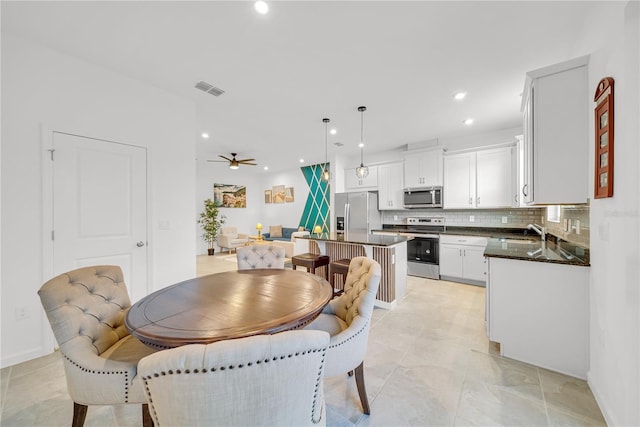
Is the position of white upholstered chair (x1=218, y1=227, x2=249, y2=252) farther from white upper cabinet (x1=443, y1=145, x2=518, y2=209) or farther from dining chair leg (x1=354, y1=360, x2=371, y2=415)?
dining chair leg (x1=354, y1=360, x2=371, y2=415)

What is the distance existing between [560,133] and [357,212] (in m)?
3.86

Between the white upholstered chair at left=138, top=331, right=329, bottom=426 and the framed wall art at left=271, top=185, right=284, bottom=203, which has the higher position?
the framed wall art at left=271, top=185, right=284, bottom=203

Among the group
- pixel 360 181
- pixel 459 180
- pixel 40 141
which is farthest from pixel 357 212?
pixel 40 141

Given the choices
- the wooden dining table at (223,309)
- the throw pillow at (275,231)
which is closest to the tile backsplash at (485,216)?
the wooden dining table at (223,309)

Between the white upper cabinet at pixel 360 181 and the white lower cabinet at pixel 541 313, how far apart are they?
3.71 meters

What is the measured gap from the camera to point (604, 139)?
155 cm

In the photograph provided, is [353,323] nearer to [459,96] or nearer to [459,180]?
[459,96]

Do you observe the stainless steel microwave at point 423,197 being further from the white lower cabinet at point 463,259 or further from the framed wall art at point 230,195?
the framed wall art at point 230,195

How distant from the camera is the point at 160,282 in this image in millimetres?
2951

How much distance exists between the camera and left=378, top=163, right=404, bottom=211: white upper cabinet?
539 cm

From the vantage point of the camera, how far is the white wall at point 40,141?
207 cm

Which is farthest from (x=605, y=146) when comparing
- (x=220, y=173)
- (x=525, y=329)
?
(x=220, y=173)

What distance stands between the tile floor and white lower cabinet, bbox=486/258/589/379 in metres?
0.12

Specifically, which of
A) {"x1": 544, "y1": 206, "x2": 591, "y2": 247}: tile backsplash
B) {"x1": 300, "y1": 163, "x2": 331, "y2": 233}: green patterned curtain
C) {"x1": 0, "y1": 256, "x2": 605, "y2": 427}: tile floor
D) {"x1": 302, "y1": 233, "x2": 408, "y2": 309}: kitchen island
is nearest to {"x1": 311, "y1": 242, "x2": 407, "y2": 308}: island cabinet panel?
{"x1": 302, "y1": 233, "x2": 408, "y2": 309}: kitchen island
